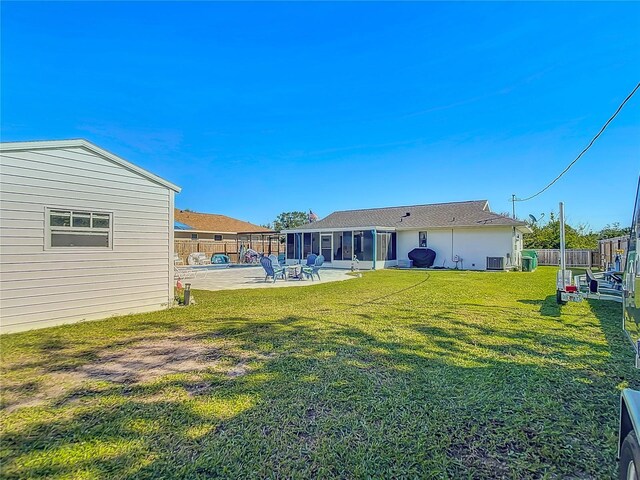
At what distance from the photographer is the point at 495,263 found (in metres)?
18.9

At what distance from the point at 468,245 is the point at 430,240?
2.36 meters

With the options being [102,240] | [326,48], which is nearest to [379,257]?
[326,48]

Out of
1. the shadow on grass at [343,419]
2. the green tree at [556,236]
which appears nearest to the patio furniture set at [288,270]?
the shadow on grass at [343,419]

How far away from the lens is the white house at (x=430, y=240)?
19.2m

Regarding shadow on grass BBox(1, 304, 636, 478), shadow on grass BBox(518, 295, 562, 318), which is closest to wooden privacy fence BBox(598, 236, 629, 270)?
shadow on grass BBox(518, 295, 562, 318)

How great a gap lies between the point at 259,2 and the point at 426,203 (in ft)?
64.7

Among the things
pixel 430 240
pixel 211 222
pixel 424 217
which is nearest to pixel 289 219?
pixel 211 222

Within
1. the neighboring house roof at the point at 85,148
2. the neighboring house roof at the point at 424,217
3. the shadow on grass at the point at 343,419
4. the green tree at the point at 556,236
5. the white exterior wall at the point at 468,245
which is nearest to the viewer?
the shadow on grass at the point at 343,419

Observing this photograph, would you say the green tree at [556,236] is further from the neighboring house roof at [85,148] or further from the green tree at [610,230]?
the neighboring house roof at [85,148]

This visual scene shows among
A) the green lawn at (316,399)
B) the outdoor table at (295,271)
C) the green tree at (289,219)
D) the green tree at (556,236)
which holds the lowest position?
the green lawn at (316,399)

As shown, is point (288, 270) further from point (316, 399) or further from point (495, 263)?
point (495, 263)

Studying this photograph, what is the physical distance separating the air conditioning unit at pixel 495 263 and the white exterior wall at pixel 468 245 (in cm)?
23

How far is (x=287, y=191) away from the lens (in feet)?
121

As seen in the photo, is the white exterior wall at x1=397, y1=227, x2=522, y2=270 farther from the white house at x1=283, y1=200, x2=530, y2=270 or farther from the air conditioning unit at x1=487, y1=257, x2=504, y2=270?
the air conditioning unit at x1=487, y1=257, x2=504, y2=270
